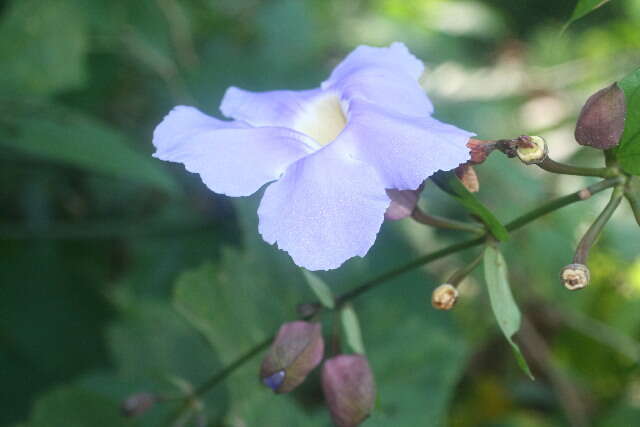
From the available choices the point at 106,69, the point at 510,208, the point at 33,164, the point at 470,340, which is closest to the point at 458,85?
the point at 510,208

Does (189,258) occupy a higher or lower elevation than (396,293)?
higher

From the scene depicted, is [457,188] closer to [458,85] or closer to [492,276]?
[492,276]

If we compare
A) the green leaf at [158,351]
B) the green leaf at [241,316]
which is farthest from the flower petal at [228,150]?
the green leaf at [158,351]

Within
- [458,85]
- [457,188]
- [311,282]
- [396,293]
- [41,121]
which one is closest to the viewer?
[457,188]

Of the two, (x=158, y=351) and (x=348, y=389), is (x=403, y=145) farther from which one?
(x=158, y=351)

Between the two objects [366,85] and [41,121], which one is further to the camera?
[41,121]

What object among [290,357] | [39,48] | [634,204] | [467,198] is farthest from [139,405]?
[39,48]

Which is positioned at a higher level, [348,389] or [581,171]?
[581,171]
